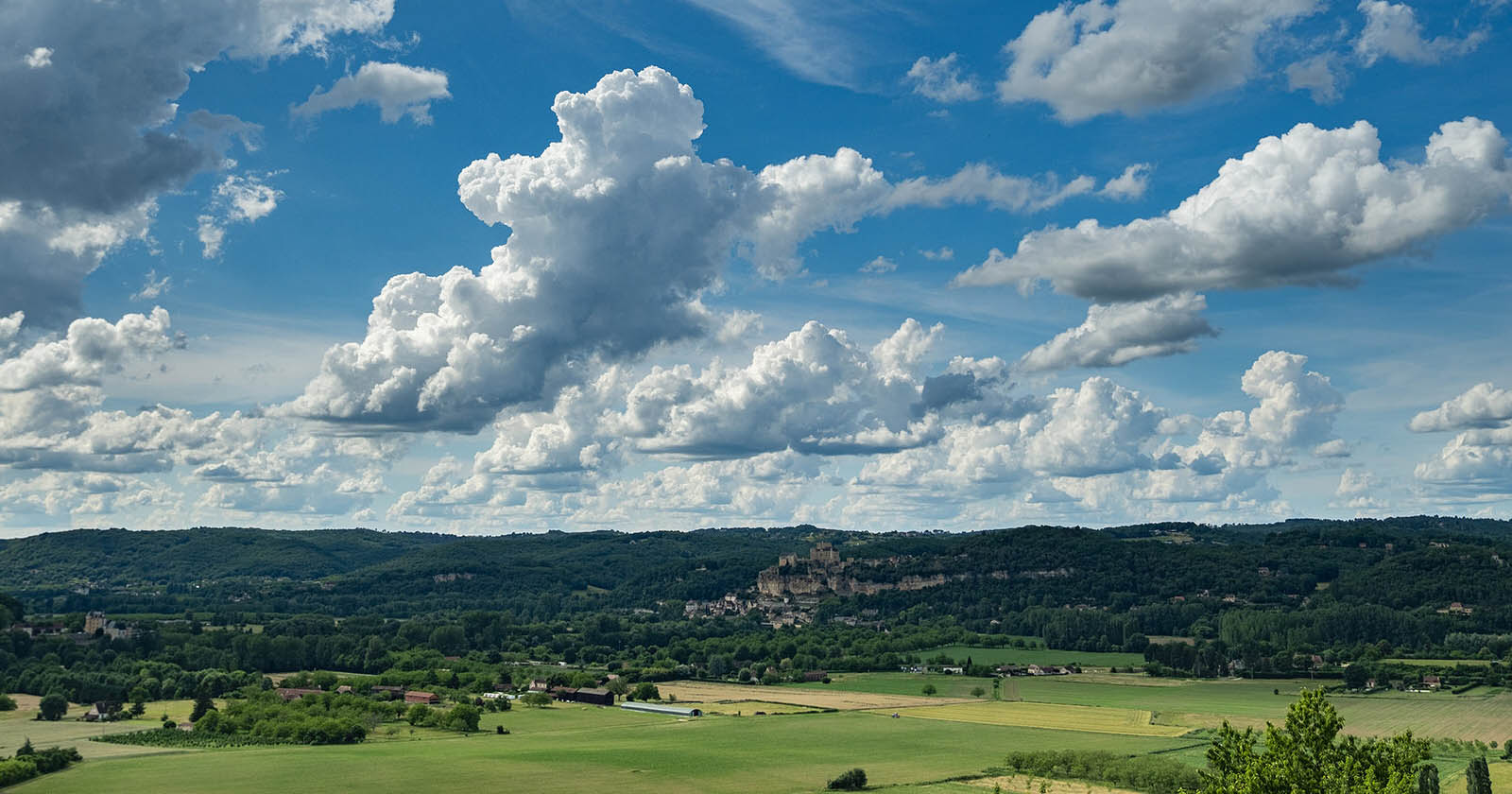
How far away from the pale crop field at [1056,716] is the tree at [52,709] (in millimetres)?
95524

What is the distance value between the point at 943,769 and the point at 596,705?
67.8 meters

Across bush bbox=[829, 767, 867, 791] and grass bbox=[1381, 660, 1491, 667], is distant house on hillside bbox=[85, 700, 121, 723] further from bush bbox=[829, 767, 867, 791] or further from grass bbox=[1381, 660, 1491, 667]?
grass bbox=[1381, 660, 1491, 667]

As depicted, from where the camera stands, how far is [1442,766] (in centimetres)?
9362

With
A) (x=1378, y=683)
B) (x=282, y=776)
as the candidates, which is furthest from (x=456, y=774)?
(x=1378, y=683)

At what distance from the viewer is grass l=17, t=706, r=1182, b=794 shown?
3514 inches

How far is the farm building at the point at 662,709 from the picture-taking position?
140 metres

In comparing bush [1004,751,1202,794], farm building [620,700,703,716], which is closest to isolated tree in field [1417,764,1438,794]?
bush [1004,751,1202,794]

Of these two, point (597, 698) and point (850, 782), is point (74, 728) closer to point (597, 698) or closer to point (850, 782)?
point (597, 698)

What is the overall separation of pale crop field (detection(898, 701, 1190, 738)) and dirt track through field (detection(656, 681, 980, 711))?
252 inches

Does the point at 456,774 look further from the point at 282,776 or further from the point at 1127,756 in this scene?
the point at 1127,756

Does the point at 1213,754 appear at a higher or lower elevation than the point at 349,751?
higher

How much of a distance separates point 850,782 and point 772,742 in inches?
1021

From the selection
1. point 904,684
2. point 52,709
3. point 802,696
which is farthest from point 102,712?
point 904,684

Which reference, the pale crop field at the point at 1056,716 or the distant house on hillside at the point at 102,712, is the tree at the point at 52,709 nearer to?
the distant house on hillside at the point at 102,712
